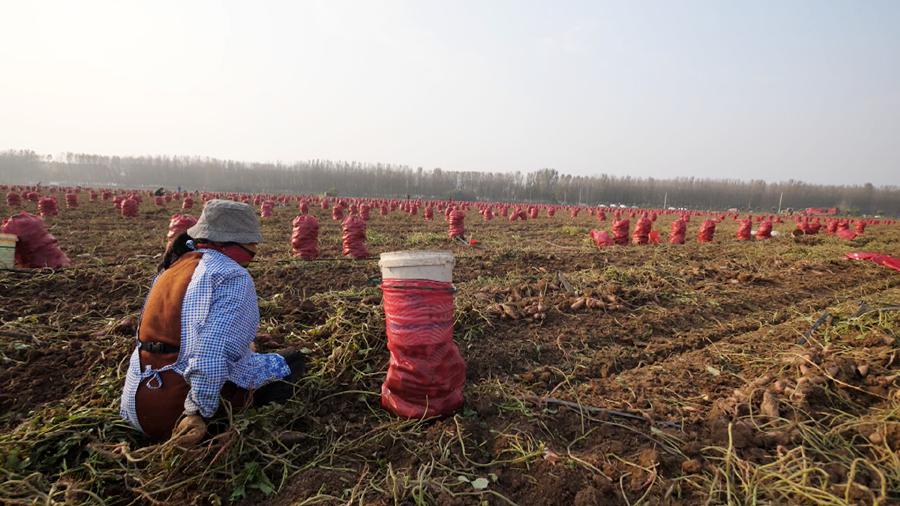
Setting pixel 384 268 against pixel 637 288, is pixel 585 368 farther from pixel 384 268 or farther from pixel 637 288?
pixel 637 288

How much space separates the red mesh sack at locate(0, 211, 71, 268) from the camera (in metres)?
6.49

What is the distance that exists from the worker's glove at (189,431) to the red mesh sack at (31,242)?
6.62 m

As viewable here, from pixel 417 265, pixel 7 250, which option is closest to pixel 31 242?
pixel 7 250

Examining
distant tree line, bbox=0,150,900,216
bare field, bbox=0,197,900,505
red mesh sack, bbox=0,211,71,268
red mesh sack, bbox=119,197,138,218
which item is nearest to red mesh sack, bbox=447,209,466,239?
bare field, bbox=0,197,900,505

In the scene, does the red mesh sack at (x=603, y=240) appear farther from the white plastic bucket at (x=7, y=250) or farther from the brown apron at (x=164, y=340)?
the white plastic bucket at (x=7, y=250)

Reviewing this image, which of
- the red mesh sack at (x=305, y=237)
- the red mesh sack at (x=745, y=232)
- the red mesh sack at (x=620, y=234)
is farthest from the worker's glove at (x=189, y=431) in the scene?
the red mesh sack at (x=745, y=232)

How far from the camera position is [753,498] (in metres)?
2.00

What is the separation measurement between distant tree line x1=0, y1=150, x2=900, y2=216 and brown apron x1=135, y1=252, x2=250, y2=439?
70.3m

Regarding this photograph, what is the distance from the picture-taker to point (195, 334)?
90.7 inches

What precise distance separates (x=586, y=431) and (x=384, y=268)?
175cm

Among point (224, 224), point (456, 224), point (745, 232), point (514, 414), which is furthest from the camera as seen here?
point (745, 232)

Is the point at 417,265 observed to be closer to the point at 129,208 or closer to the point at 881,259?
the point at 881,259

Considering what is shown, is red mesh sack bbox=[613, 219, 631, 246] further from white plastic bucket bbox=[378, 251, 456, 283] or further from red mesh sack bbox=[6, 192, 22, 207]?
red mesh sack bbox=[6, 192, 22, 207]

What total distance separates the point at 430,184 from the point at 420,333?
83.9 metres
